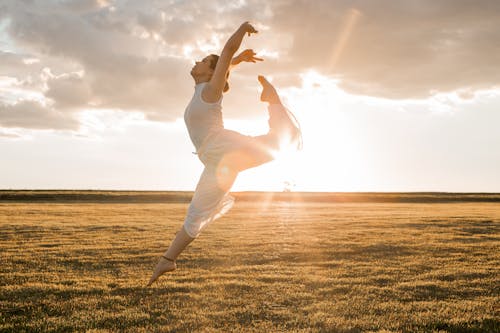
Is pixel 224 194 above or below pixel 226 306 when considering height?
above

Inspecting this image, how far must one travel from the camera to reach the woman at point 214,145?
21.6 ft

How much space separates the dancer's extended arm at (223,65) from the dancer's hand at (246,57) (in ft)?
2.42

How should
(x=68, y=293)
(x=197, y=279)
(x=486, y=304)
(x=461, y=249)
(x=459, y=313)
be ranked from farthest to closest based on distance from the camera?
(x=461, y=249) < (x=197, y=279) < (x=68, y=293) < (x=486, y=304) < (x=459, y=313)

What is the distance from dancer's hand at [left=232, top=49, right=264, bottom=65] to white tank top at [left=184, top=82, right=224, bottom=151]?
0.77 metres

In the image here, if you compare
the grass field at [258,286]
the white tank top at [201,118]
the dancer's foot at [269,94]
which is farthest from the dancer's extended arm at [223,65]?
the grass field at [258,286]

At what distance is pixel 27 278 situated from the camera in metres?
9.02

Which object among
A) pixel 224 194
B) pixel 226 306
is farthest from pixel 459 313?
pixel 224 194

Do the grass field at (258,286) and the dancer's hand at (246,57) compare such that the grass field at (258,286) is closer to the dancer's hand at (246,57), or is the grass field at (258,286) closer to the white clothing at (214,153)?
the white clothing at (214,153)

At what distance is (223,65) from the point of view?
20.5 ft

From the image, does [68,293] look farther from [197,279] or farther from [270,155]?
[270,155]

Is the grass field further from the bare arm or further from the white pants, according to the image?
the bare arm

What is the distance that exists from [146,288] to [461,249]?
32.9 feet

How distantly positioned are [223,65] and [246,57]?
92 centimetres

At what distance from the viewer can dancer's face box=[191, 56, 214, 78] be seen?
671cm
